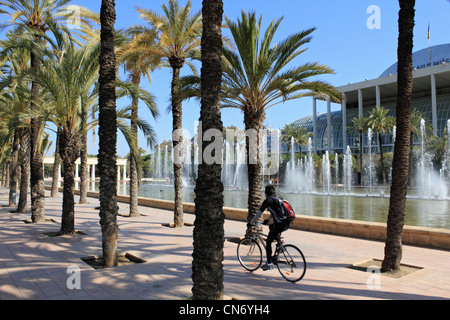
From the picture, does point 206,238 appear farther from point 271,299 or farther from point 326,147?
point 326,147

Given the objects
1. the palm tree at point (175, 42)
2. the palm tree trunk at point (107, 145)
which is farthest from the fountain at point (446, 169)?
the palm tree trunk at point (107, 145)

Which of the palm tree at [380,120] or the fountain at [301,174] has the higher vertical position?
the palm tree at [380,120]

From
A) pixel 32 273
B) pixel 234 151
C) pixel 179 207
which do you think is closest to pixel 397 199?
pixel 32 273

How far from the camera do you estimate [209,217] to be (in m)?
4.54

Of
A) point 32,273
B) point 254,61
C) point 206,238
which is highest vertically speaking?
point 254,61

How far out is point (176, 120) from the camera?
495 inches

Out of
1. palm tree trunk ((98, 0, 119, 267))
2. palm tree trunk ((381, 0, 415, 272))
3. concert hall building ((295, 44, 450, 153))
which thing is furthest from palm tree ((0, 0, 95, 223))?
concert hall building ((295, 44, 450, 153))

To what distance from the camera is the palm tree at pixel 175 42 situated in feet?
40.2

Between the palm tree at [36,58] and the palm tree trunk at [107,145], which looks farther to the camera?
the palm tree at [36,58]

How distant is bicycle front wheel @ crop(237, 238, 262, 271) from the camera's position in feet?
22.4

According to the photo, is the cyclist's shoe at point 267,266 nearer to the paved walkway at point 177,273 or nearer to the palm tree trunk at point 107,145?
the paved walkway at point 177,273

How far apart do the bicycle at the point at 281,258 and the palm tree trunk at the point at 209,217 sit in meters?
1.95

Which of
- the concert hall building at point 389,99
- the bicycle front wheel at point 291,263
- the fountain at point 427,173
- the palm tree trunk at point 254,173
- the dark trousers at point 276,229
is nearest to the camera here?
the bicycle front wheel at point 291,263
